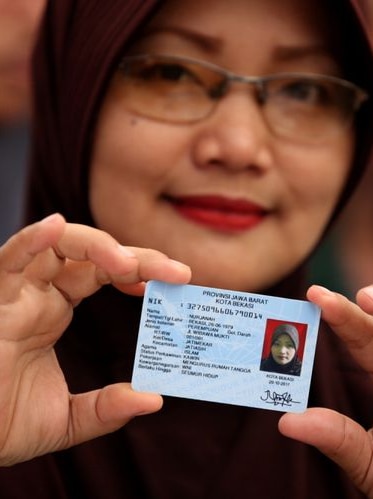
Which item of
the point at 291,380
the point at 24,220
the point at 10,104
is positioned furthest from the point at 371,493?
Answer: the point at 10,104

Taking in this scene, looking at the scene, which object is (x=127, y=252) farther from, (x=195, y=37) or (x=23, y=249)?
(x=195, y=37)

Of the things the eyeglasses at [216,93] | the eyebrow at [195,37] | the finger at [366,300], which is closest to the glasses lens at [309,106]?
the eyeglasses at [216,93]

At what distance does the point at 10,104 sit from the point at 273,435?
1.45 m

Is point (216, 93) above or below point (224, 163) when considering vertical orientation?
above

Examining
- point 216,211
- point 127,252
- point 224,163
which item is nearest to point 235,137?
point 224,163

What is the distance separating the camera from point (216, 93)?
1.35m

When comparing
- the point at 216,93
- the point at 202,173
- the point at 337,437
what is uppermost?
the point at 216,93

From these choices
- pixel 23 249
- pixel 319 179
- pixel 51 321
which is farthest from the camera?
pixel 319 179

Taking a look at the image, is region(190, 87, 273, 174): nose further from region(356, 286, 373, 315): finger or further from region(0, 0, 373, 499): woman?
region(356, 286, 373, 315): finger

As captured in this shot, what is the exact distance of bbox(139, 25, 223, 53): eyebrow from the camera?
1.31m

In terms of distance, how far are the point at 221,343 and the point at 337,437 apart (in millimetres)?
244

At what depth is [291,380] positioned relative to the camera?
1.08 m

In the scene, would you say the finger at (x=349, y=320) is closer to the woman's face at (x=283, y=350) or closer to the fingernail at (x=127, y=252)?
the woman's face at (x=283, y=350)
